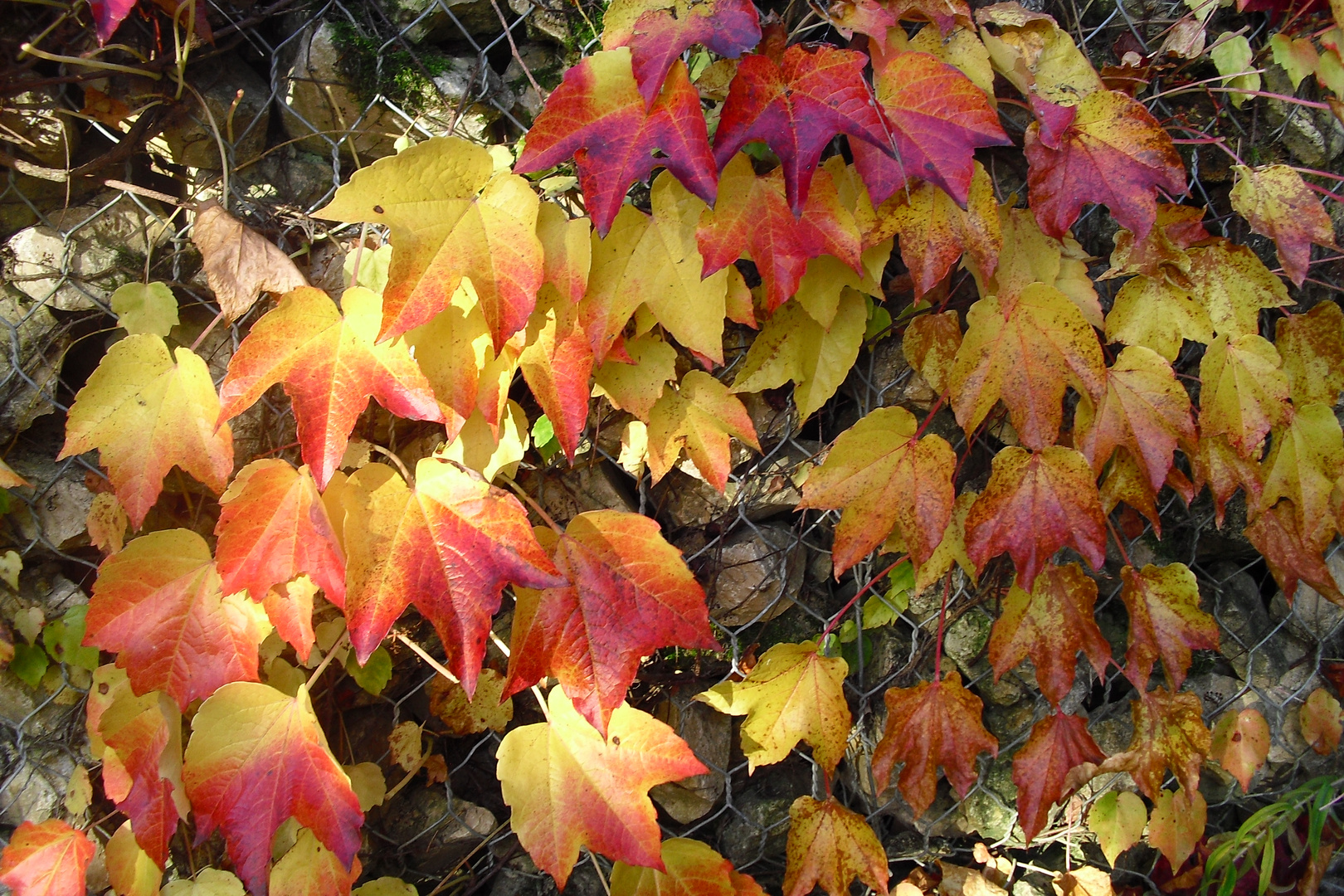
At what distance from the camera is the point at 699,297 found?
881mm

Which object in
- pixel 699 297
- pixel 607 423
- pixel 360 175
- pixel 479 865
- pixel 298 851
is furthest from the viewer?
pixel 479 865

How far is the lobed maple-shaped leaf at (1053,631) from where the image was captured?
1.04 meters

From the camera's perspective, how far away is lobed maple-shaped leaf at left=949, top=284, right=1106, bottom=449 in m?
0.90

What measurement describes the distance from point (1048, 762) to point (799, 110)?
3.24 ft

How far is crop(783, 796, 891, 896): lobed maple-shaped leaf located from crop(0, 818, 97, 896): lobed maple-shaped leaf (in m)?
0.98

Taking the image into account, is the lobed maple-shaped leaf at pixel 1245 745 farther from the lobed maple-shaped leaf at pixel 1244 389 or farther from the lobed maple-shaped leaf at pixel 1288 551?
the lobed maple-shaped leaf at pixel 1244 389

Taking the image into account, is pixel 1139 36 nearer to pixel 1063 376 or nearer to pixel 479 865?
pixel 1063 376

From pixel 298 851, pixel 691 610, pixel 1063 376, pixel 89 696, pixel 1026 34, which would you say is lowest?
pixel 298 851

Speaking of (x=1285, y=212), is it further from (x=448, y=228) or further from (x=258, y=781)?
(x=258, y=781)

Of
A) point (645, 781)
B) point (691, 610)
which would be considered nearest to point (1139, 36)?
point (691, 610)

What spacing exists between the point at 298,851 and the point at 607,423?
74cm

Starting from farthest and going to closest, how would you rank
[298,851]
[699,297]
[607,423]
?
1. [607,423]
2. [298,851]
3. [699,297]

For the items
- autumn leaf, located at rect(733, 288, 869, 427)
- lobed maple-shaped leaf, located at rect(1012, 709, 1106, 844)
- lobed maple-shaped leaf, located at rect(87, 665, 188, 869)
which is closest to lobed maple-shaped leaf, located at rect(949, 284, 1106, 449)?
autumn leaf, located at rect(733, 288, 869, 427)

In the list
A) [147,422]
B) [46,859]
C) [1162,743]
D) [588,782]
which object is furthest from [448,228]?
[1162,743]
